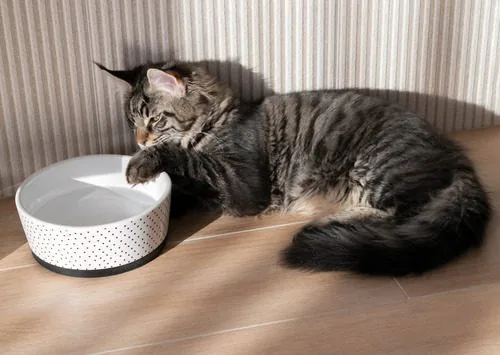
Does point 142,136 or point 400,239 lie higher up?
point 142,136

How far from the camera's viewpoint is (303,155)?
1894 mm

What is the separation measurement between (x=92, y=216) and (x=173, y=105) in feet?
1.07

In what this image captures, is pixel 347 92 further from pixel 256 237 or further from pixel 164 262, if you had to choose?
pixel 164 262

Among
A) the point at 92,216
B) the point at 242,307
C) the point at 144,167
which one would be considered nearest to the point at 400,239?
the point at 242,307

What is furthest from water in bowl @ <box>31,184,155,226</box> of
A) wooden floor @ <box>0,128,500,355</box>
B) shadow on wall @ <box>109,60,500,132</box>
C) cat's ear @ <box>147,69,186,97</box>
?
shadow on wall @ <box>109,60,500,132</box>

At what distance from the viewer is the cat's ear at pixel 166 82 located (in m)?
1.77

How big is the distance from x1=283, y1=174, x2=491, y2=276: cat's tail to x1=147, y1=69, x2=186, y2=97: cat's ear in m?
0.45

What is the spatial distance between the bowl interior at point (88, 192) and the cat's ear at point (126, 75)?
184 millimetres

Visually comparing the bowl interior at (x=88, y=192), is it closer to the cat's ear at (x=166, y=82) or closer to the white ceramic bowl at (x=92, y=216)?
the white ceramic bowl at (x=92, y=216)

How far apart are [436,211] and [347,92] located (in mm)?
451

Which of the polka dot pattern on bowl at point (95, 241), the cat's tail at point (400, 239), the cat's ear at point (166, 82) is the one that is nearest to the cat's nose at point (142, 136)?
the cat's ear at point (166, 82)

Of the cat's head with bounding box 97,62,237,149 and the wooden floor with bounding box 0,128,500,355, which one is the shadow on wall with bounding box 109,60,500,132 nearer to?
the cat's head with bounding box 97,62,237,149

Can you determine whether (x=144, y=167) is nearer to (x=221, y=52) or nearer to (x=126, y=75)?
(x=126, y=75)

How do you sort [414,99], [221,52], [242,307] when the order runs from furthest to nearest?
[414,99], [221,52], [242,307]
